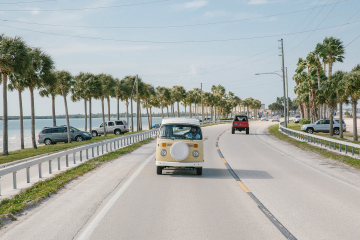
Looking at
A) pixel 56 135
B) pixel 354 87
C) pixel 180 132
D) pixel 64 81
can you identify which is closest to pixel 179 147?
pixel 180 132

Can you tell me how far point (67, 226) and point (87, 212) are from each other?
3.00 ft

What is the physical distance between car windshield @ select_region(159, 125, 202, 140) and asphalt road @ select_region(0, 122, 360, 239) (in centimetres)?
131

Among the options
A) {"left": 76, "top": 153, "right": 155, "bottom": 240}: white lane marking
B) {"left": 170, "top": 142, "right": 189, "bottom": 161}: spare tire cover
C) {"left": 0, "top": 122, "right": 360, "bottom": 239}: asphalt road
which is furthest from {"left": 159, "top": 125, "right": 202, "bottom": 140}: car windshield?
{"left": 76, "top": 153, "right": 155, "bottom": 240}: white lane marking

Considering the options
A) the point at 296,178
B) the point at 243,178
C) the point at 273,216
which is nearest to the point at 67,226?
the point at 273,216

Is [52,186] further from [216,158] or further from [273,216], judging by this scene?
[216,158]

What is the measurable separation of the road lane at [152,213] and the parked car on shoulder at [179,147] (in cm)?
59

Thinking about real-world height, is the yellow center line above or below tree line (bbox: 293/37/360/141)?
below

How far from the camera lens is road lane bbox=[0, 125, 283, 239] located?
5546 mm

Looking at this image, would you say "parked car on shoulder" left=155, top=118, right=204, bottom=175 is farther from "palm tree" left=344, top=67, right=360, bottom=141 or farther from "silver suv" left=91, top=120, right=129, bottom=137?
"silver suv" left=91, top=120, right=129, bottom=137

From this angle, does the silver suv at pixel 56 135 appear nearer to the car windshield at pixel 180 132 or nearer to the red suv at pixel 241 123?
the red suv at pixel 241 123

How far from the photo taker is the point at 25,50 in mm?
26234

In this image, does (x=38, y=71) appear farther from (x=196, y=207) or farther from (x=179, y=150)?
(x=196, y=207)

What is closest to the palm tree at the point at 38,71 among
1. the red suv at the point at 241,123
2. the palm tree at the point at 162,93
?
the red suv at the point at 241,123

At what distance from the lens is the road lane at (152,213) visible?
5546 mm
